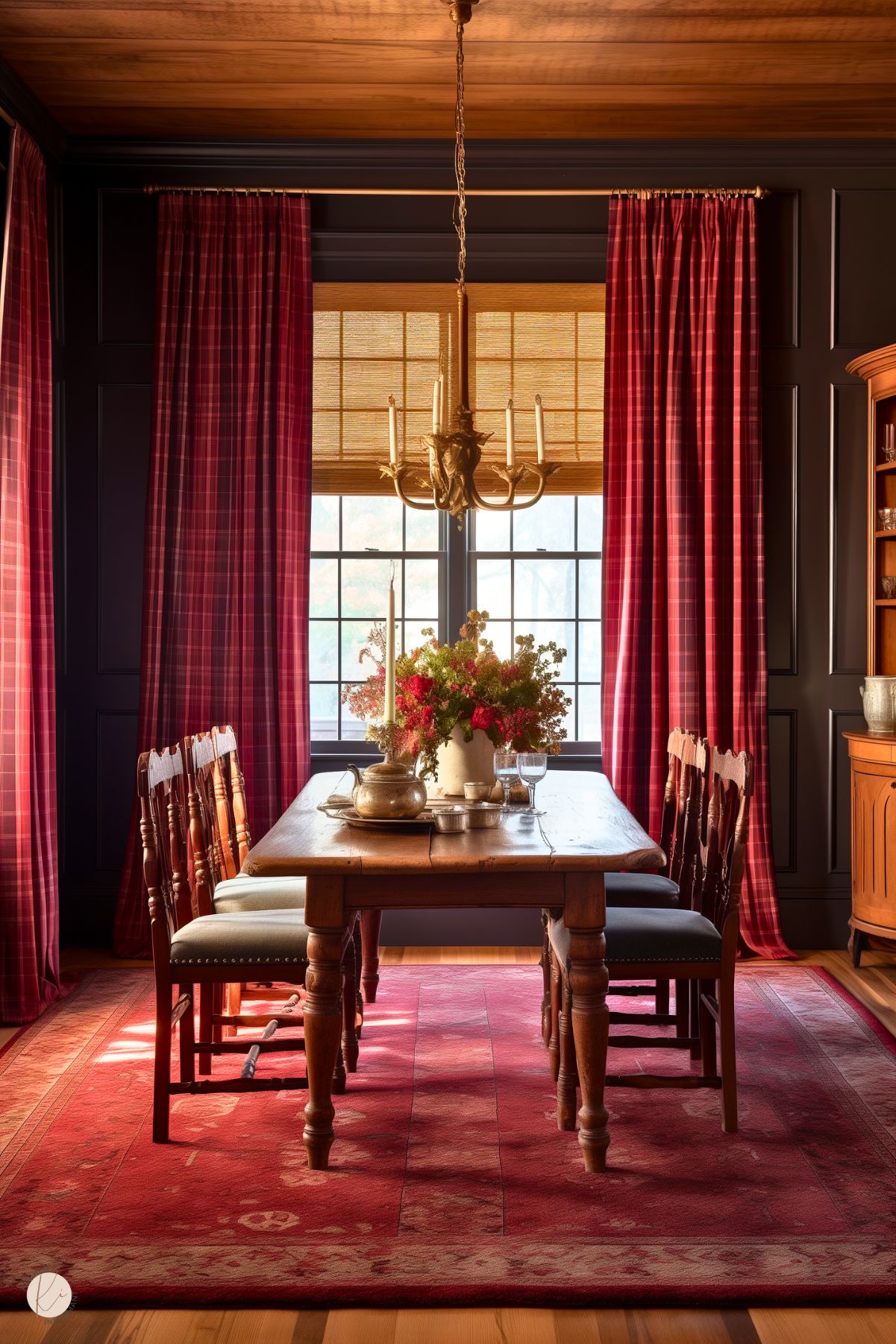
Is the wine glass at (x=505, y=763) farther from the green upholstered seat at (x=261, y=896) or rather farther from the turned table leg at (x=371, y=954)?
the turned table leg at (x=371, y=954)

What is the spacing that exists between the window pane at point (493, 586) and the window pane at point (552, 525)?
0.16 meters

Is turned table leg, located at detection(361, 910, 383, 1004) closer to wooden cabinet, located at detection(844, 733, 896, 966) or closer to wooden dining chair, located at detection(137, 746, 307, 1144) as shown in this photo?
wooden dining chair, located at detection(137, 746, 307, 1144)

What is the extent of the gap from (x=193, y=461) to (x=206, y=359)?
1.37ft

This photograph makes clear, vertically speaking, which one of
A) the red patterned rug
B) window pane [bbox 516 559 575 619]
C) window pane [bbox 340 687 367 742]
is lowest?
the red patterned rug

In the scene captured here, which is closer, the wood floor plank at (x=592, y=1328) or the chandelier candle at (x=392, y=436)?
the wood floor plank at (x=592, y=1328)

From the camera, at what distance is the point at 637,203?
4859mm

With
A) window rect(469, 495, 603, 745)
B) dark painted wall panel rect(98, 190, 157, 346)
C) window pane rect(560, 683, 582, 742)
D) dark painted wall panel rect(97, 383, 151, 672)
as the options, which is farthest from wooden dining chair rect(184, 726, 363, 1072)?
dark painted wall panel rect(98, 190, 157, 346)

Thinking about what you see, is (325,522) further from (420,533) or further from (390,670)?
(390,670)

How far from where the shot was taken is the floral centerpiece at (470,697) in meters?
3.23

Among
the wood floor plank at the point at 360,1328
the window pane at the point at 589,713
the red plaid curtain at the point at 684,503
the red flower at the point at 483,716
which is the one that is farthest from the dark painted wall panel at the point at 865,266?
the wood floor plank at the point at 360,1328

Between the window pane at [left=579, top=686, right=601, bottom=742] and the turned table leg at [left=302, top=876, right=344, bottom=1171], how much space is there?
2.59 metres

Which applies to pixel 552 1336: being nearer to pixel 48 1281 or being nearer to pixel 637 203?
pixel 48 1281

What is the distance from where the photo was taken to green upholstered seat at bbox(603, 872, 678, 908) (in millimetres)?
3484

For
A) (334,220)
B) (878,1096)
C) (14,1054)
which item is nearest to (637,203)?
(334,220)
